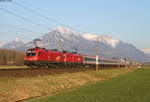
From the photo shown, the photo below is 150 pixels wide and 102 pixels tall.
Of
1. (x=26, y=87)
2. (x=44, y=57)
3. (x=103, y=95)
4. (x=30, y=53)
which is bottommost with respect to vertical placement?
(x=103, y=95)

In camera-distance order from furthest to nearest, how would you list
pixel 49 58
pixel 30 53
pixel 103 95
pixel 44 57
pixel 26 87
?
1. pixel 49 58
2. pixel 44 57
3. pixel 30 53
4. pixel 26 87
5. pixel 103 95

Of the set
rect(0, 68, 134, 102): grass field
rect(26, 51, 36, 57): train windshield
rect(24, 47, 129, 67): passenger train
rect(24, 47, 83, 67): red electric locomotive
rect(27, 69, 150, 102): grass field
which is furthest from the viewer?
rect(26, 51, 36, 57): train windshield

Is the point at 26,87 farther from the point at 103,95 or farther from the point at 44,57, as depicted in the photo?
the point at 44,57

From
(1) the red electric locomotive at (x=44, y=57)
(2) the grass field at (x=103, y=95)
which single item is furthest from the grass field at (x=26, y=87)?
(1) the red electric locomotive at (x=44, y=57)

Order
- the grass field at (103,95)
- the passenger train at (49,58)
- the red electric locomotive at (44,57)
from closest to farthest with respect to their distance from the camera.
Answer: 1. the grass field at (103,95)
2. the red electric locomotive at (44,57)
3. the passenger train at (49,58)

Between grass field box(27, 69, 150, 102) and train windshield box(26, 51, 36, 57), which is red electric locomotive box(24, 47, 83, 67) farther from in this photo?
grass field box(27, 69, 150, 102)

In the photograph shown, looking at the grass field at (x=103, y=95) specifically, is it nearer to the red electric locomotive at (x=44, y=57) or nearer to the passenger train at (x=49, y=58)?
the red electric locomotive at (x=44, y=57)

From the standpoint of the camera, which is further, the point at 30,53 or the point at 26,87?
the point at 30,53

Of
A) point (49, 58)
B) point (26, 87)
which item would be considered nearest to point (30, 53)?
point (49, 58)

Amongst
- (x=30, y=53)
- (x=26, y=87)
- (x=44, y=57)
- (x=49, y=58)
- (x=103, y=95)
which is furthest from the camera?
(x=49, y=58)

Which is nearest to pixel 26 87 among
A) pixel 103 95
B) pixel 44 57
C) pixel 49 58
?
pixel 103 95

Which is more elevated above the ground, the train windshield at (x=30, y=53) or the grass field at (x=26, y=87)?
the train windshield at (x=30, y=53)

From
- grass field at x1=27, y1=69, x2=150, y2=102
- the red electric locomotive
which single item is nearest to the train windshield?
the red electric locomotive

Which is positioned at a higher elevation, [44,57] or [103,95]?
[44,57]
